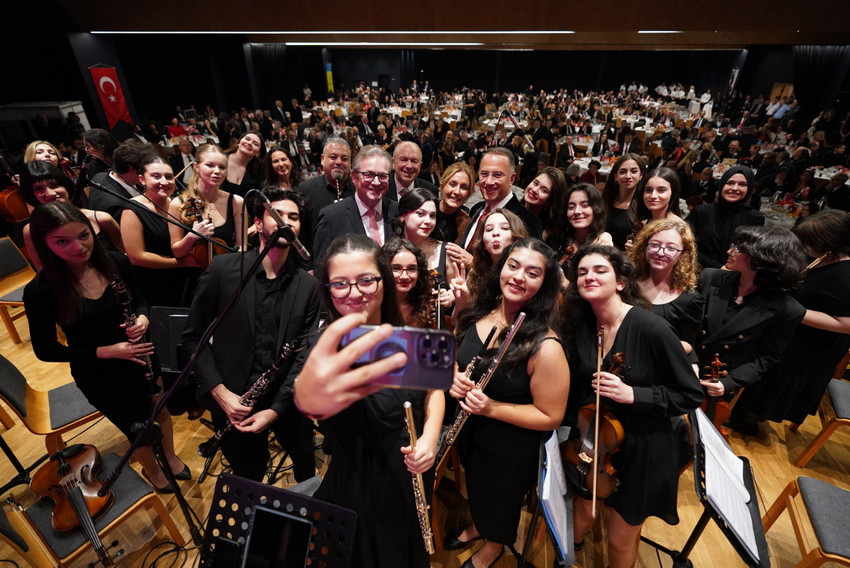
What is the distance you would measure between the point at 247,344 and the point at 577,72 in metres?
22.0

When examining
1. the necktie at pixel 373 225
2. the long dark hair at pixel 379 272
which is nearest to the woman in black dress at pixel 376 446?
the long dark hair at pixel 379 272

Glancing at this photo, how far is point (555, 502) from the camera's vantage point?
1.58 m

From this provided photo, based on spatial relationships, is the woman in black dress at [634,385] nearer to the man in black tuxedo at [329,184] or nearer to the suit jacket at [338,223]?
the suit jacket at [338,223]

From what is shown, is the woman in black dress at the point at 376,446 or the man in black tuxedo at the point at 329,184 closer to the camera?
the woman in black dress at the point at 376,446

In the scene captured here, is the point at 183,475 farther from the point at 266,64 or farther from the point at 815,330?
the point at 266,64

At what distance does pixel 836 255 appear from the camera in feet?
9.11

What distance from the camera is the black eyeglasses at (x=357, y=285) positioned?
1.39 metres

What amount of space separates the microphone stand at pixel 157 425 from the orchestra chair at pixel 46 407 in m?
Result: 0.89

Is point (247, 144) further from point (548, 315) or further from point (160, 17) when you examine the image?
point (160, 17)

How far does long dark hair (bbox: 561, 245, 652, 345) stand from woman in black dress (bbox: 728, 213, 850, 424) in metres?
1.63

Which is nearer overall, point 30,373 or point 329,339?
point 329,339

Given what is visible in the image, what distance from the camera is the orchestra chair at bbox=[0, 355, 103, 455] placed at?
2414 mm

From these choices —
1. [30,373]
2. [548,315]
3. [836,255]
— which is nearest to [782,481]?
[836,255]

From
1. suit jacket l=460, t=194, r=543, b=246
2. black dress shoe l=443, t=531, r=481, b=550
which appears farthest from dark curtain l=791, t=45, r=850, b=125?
black dress shoe l=443, t=531, r=481, b=550
